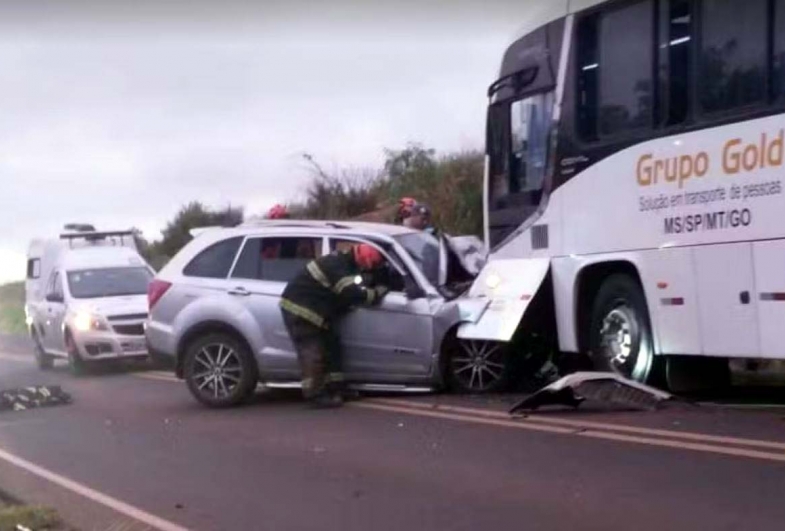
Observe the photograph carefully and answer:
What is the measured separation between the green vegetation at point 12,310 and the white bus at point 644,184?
2997 cm

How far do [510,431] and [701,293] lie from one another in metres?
2.05

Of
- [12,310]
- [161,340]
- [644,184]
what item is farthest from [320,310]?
[12,310]

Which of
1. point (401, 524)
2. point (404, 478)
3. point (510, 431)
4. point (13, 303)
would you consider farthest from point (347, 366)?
point (13, 303)

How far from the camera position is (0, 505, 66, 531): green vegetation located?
8914 mm

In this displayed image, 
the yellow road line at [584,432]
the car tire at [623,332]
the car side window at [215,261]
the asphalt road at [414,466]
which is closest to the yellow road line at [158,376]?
the car side window at [215,261]

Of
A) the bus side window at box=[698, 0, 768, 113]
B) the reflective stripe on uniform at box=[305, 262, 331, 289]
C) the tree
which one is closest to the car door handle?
the reflective stripe on uniform at box=[305, 262, 331, 289]

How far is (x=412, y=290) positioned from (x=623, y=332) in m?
2.20

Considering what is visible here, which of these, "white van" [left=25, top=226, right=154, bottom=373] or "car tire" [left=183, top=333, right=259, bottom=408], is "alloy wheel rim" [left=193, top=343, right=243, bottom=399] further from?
"white van" [left=25, top=226, right=154, bottom=373]

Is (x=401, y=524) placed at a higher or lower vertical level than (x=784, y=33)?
lower

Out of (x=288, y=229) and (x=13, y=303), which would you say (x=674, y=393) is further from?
(x=13, y=303)

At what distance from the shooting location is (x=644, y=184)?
1312cm

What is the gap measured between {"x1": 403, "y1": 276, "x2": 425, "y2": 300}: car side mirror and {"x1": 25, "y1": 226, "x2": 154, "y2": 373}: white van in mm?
8093

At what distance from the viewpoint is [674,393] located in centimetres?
1393

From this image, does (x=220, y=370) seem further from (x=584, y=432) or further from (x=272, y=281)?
(x=584, y=432)
